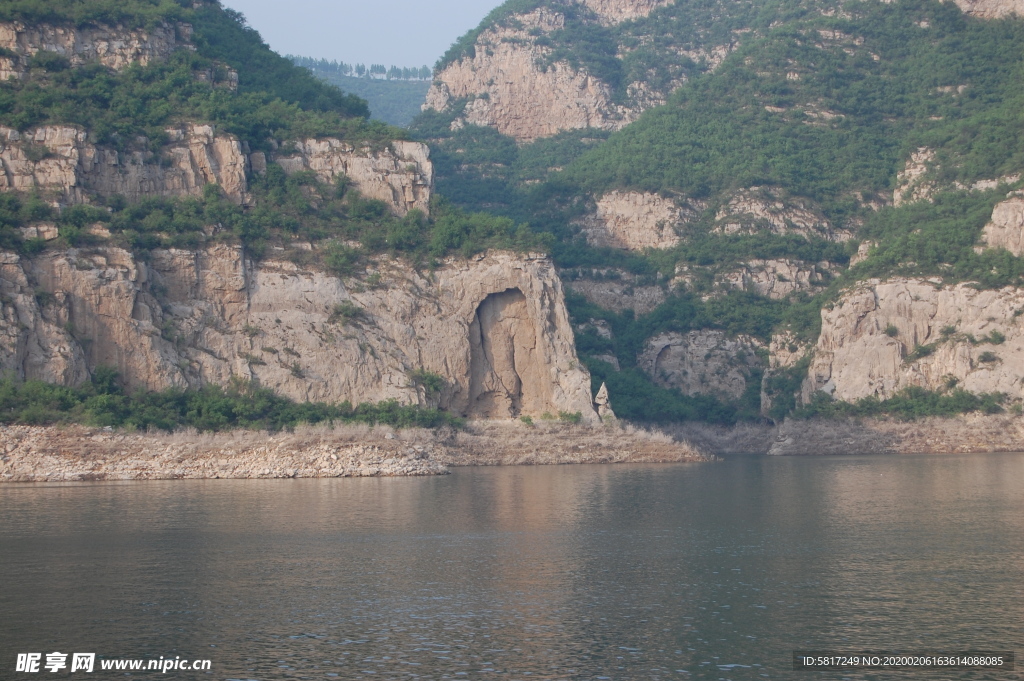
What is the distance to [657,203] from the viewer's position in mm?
110500

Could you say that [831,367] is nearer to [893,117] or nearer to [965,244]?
[965,244]

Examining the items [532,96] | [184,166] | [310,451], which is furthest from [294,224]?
[532,96]

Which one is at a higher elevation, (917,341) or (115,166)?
(115,166)

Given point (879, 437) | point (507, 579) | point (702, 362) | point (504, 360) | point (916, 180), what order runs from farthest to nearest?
1. point (916, 180)
2. point (702, 362)
3. point (879, 437)
4. point (504, 360)
5. point (507, 579)

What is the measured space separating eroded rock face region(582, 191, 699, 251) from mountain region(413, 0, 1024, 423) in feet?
0.65

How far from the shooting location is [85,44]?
254ft

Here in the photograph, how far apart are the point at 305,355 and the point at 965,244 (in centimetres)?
4789

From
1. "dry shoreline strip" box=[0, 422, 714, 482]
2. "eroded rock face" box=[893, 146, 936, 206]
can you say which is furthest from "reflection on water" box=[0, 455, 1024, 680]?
"eroded rock face" box=[893, 146, 936, 206]

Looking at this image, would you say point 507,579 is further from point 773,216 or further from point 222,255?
point 773,216

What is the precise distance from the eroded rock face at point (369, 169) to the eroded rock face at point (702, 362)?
26334 mm

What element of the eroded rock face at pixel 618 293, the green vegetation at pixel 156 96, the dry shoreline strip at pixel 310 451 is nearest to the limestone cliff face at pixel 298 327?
the dry shoreline strip at pixel 310 451

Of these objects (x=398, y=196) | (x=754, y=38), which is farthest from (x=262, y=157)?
(x=754, y=38)

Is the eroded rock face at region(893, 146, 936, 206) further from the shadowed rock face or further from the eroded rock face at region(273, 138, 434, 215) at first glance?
the eroded rock face at region(273, 138, 434, 215)

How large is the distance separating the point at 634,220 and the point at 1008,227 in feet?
110
